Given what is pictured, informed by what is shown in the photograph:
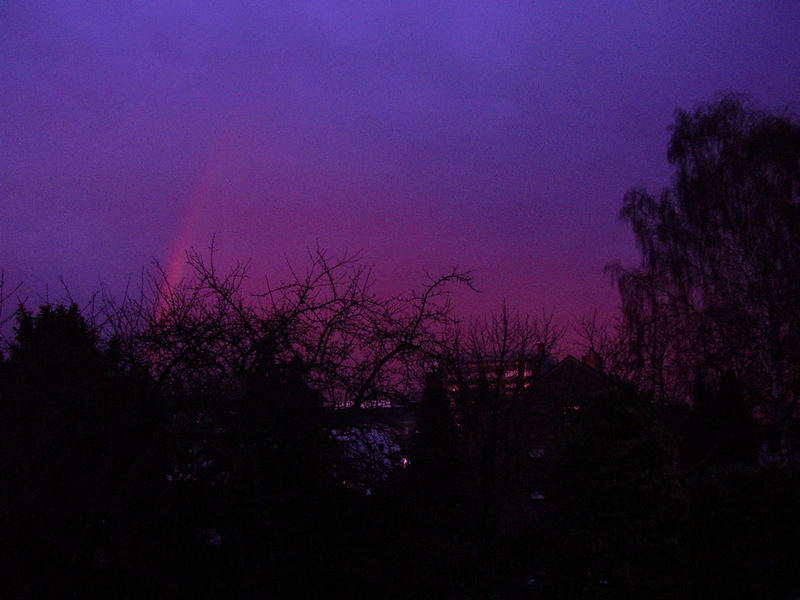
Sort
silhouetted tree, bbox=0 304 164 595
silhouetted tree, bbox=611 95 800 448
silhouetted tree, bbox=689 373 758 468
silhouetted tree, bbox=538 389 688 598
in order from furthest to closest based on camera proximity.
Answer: silhouetted tree, bbox=689 373 758 468
silhouetted tree, bbox=611 95 800 448
silhouetted tree, bbox=538 389 688 598
silhouetted tree, bbox=0 304 164 595

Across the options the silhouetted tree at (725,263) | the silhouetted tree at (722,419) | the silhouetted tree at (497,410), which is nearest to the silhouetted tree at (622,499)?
the silhouetted tree at (497,410)

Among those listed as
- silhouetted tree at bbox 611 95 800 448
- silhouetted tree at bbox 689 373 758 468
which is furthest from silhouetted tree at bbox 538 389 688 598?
silhouetted tree at bbox 689 373 758 468

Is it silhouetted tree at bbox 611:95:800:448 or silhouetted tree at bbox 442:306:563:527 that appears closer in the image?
silhouetted tree at bbox 442:306:563:527

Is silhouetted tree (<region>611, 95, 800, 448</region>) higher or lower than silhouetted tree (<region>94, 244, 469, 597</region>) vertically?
higher

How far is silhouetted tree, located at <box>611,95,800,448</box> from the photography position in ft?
67.5

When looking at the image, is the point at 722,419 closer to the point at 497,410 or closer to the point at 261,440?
the point at 497,410

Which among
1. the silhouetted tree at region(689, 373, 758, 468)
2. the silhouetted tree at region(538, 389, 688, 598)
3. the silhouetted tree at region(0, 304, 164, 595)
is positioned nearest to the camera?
the silhouetted tree at region(0, 304, 164, 595)

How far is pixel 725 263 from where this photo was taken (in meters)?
21.5

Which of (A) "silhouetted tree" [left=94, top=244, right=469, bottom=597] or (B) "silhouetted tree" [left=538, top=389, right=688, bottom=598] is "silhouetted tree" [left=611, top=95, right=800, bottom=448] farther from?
(A) "silhouetted tree" [left=94, top=244, right=469, bottom=597]

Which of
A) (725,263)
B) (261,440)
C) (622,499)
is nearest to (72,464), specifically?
(261,440)

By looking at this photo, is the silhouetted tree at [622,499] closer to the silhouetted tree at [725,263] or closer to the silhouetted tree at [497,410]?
the silhouetted tree at [497,410]

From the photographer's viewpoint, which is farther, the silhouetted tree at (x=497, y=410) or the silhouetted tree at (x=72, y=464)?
the silhouetted tree at (x=497, y=410)

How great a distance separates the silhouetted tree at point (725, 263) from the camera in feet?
67.5

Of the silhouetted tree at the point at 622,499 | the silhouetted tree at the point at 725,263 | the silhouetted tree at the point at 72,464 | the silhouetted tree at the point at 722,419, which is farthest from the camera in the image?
the silhouetted tree at the point at 722,419
